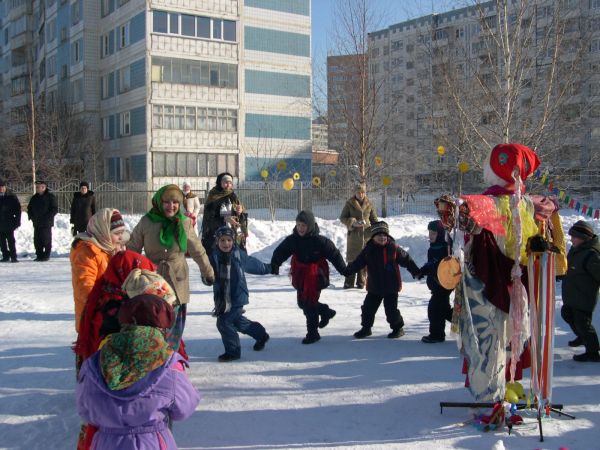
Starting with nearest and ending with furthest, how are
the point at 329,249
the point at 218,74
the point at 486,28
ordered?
the point at 329,249 < the point at 486,28 < the point at 218,74

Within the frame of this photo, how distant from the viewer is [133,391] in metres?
2.89

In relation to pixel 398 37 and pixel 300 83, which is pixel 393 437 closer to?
pixel 300 83

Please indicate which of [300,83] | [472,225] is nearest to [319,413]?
[472,225]

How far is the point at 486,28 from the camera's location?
560 inches

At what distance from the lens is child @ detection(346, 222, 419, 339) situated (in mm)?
7168

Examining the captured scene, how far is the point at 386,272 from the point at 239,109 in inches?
1163

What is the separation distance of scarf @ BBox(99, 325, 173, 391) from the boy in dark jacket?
4.64 m

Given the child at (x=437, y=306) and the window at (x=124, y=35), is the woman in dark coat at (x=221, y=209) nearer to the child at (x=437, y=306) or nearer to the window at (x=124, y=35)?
the child at (x=437, y=306)

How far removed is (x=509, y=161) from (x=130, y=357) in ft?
9.62

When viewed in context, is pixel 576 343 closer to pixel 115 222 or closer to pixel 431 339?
pixel 431 339

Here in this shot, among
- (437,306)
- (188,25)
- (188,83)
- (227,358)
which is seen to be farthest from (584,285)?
(188,25)

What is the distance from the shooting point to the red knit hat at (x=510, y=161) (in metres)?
4.42

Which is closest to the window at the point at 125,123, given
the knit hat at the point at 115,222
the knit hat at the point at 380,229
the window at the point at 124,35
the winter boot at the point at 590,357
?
the window at the point at 124,35

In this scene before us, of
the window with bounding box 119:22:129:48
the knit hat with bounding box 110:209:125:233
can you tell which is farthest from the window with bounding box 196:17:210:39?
the knit hat with bounding box 110:209:125:233
